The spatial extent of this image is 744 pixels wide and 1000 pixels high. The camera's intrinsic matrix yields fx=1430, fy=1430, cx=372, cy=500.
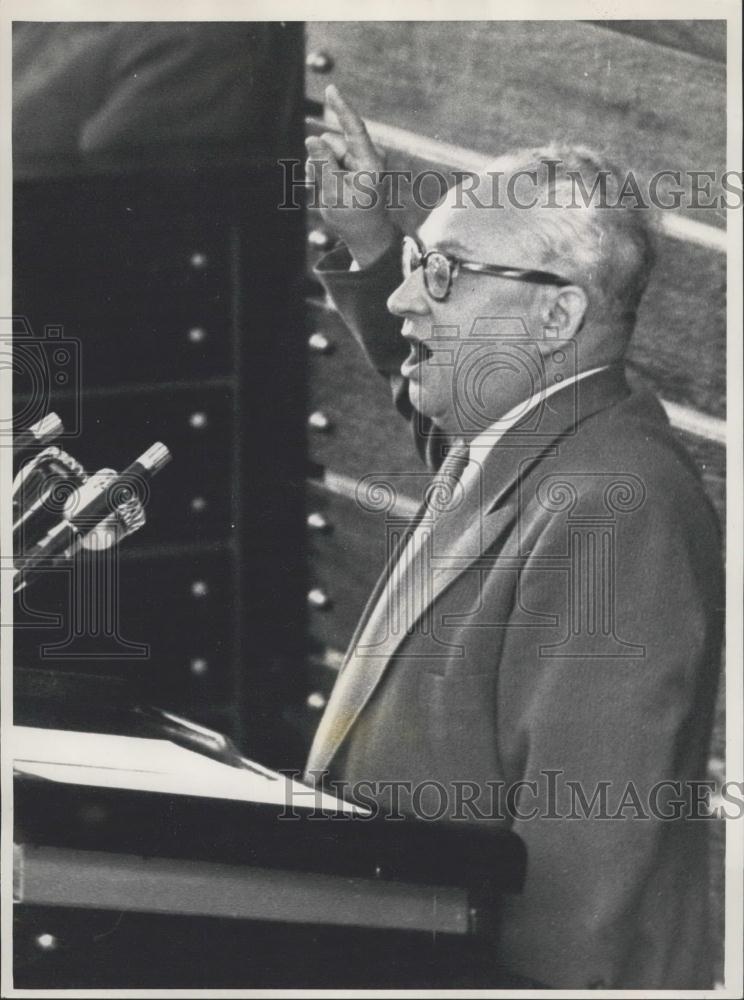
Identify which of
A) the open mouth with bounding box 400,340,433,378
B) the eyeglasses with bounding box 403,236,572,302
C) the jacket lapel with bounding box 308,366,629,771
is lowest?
the jacket lapel with bounding box 308,366,629,771

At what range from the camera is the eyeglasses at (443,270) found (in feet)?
5.52

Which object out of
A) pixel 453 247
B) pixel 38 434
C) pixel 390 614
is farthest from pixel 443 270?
pixel 38 434

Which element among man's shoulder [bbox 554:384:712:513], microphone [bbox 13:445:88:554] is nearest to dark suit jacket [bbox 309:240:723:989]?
man's shoulder [bbox 554:384:712:513]

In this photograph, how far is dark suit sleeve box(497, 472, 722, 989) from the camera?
169 cm

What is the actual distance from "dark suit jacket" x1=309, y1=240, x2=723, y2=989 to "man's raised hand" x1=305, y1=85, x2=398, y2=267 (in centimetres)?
29

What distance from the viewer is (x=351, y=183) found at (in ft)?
5.62

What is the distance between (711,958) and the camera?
1733 mm

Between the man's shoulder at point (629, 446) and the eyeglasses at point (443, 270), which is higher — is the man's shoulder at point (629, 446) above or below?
below

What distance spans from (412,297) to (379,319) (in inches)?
1.9

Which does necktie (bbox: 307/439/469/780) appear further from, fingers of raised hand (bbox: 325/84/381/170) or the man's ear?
fingers of raised hand (bbox: 325/84/381/170)

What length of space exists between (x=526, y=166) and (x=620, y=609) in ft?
1.76

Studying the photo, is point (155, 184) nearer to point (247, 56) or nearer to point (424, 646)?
point (247, 56)

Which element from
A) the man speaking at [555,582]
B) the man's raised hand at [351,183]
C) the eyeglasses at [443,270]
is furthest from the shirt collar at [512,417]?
the man's raised hand at [351,183]

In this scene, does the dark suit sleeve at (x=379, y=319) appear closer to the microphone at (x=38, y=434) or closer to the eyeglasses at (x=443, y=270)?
the eyeglasses at (x=443, y=270)
